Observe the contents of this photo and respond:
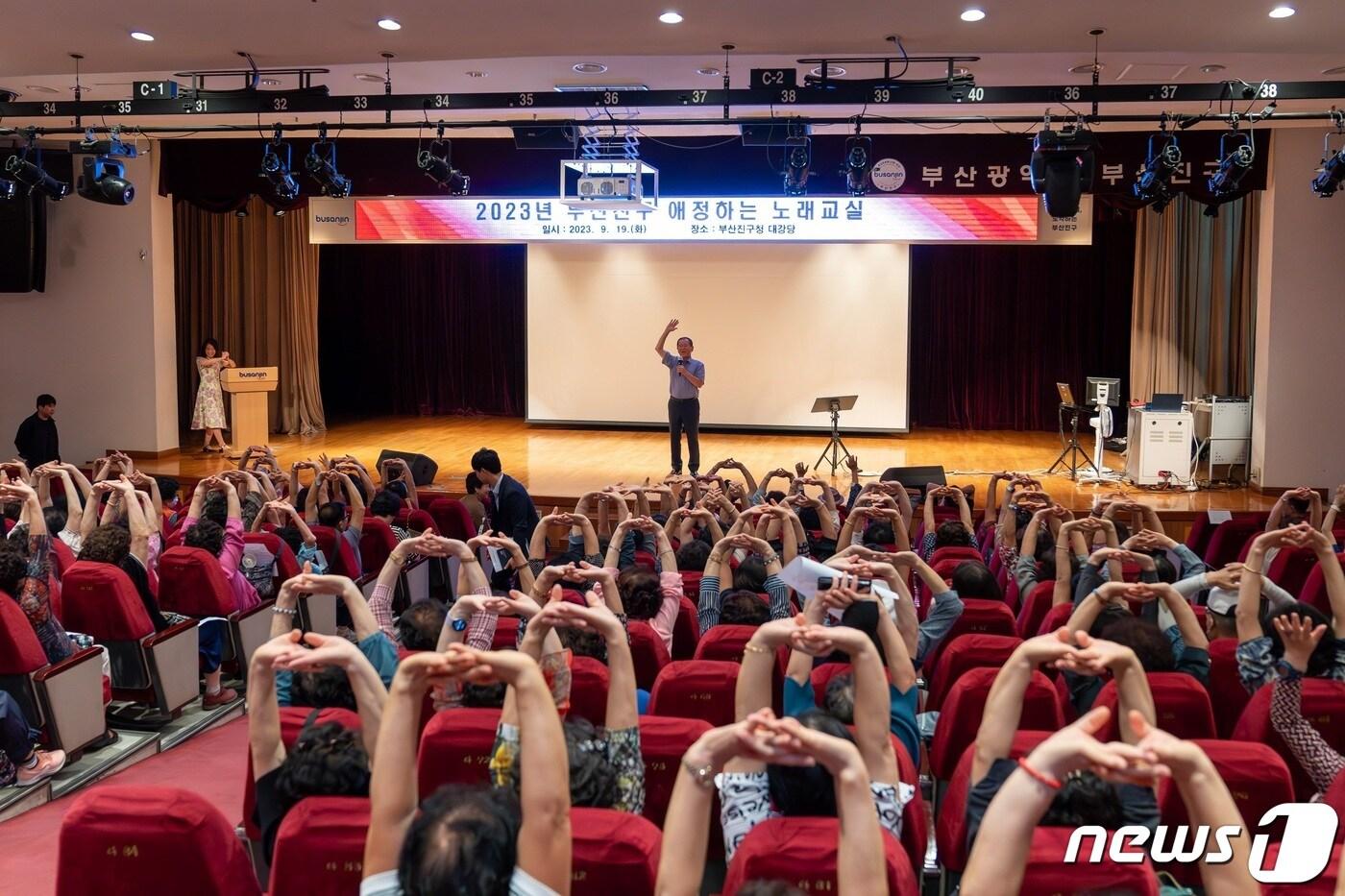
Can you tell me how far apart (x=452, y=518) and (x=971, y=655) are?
421 cm

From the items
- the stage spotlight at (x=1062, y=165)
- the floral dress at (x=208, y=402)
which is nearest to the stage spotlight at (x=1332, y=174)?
the stage spotlight at (x=1062, y=165)

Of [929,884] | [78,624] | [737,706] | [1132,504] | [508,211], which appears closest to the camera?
[737,706]

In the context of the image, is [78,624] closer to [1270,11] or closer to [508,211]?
[1270,11]

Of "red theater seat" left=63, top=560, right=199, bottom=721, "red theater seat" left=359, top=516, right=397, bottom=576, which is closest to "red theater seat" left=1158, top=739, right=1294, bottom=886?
"red theater seat" left=63, top=560, right=199, bottom=721

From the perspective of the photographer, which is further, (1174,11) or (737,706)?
(1174,11)

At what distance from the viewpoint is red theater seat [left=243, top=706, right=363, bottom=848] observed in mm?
2609

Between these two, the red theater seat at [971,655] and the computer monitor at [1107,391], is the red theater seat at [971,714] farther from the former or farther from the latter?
the computer monitor at [1107,391]

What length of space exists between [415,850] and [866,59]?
754 cm

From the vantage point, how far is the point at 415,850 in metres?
1.69

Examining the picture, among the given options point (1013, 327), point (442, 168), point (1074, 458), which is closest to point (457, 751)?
point (442, 168)

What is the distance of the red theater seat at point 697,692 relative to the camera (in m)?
3.23

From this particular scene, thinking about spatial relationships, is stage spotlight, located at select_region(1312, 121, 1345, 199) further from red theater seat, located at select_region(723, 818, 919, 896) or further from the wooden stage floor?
red theater seat, located at select_region(723, 818, 919, 896)

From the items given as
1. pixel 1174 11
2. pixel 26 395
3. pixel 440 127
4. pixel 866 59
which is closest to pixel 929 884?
pixel 1174 11

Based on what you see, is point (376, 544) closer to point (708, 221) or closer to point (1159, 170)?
point (1159, 170)
